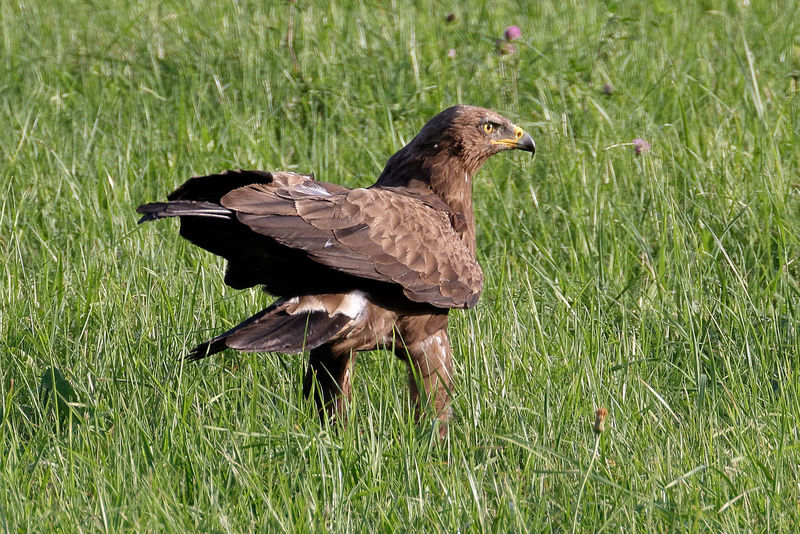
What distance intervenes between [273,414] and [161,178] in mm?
2602

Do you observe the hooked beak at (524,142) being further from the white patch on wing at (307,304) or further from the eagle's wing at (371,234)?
the white patch on wing at (307,304)

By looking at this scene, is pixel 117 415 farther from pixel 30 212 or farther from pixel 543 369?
pixel 30 212

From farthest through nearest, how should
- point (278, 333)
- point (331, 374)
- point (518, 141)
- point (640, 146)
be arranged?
point (640, 146)
point (518, 141)
point (331, 374)
point (278, 333)

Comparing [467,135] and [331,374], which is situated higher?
[467,135]

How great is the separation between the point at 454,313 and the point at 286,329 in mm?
1217

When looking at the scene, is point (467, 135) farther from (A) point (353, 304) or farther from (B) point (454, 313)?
(A) point (353, 304)

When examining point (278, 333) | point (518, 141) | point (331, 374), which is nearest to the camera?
point (278, 333)

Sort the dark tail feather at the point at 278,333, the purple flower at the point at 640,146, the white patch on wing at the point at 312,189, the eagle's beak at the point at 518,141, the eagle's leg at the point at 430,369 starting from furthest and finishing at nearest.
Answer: the purple flower at the point at 640,146
the eagle's beak at the point at 518,141
the eagle's leg at the point at 430,369
the white patch on wing at the point at 312,189
the dark tail feather at the point at 278,333

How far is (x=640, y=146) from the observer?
233 inches

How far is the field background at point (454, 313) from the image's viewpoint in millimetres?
3336

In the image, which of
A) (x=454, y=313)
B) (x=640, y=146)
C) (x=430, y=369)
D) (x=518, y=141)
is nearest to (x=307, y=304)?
(x=430, y=369)

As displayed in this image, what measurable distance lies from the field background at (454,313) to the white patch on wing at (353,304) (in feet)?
0.75

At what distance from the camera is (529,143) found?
4.86m

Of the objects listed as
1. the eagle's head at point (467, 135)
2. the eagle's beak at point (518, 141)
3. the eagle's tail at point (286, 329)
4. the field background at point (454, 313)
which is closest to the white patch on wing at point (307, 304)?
the eagle's tail at point (286, 329)
